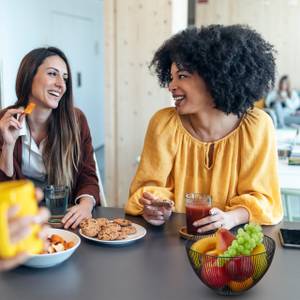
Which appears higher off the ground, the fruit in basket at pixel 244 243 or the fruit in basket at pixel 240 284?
the fruit in basket at pixel 244 243

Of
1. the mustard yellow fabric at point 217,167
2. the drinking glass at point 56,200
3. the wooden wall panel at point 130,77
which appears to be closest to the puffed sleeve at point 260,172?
the mustard yellow fabric at point 217,167

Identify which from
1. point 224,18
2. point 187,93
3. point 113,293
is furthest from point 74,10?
point 113,293

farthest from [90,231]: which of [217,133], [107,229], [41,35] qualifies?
[41,35]

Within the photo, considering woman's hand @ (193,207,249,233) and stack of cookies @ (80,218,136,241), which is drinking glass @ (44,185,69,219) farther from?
woman's hand @ (193,207,249,233)

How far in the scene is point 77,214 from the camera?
4.92ft

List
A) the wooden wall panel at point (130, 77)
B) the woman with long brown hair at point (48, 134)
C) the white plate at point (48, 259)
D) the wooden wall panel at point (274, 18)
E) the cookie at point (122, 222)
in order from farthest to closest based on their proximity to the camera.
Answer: the wooden wall panel at point (274, 18), the wooden wall panel at point (130, 77), the woman with long brown hair at point (48, 134), the cookie at point (122, 222), the white plate at point (48, 259)

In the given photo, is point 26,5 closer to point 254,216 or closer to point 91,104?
point 91,104

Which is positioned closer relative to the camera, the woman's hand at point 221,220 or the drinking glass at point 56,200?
the woman's hand at point 221,220

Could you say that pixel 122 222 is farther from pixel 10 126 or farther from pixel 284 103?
pixel 284 103

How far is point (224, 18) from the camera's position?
7.69 metres

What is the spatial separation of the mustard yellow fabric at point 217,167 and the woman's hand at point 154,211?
65mm

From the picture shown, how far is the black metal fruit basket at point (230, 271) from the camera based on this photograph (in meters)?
1.02

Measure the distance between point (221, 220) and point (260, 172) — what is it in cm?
29

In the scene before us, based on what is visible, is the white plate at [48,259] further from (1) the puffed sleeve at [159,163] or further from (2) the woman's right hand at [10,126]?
(2) the woman's right hand at [10,126]
